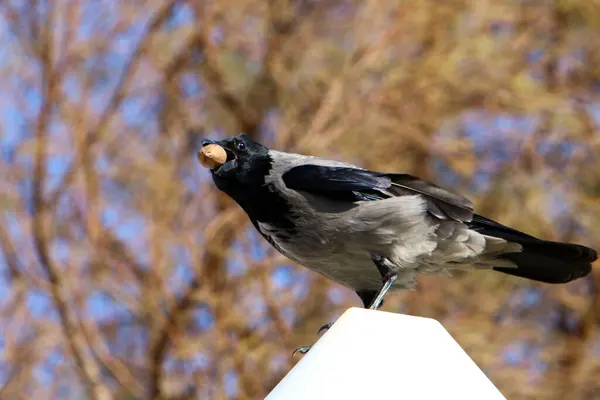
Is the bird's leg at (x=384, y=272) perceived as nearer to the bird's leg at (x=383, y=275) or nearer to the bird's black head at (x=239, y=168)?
the bird's leg at (x=383, y=275)

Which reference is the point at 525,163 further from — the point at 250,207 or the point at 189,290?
the point at 250,207

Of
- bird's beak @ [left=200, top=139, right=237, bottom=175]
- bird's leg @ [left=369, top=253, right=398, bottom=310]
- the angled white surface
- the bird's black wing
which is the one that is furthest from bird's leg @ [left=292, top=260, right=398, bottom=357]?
the angled white surface

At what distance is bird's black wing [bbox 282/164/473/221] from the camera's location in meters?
1.96

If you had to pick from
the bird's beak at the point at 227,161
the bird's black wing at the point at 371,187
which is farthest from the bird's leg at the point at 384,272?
the bird's beak at the point at 227,161

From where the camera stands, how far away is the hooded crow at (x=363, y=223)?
1.95 meters

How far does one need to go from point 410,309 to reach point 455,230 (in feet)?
6.54

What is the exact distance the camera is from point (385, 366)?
120 cm

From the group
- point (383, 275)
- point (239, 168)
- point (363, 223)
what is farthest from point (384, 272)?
point (239, 168)

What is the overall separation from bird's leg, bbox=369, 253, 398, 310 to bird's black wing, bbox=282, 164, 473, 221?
0.46 feet

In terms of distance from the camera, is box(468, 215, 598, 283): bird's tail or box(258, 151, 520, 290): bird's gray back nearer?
box(258, 151, 520, 290): bird's gray back

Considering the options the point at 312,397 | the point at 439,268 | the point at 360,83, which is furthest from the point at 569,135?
the point at 312,397

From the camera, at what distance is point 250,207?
6.71 feet

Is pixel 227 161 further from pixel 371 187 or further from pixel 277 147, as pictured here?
pixel 277 147

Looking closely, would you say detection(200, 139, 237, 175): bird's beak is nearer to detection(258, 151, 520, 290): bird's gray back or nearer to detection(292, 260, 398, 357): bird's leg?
detection(258, 151, 520, 290): bird's gray back
